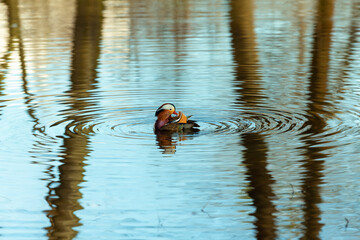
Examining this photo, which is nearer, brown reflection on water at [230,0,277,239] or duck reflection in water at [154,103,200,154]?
brown reflection on water at [230,0,277,239]

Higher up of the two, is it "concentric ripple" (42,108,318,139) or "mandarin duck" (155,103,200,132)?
"mandarin duck" (155,103,200,132)

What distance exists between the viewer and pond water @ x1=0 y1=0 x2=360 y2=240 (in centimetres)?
647

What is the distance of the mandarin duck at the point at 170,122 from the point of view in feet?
32.8

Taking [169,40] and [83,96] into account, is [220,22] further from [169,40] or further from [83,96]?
[83,96]

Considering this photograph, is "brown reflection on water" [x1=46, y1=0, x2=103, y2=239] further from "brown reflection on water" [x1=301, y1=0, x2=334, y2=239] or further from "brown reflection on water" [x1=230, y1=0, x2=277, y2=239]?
"brown reflection on water" [x1=301, y1=0, x2=334, y2=239]

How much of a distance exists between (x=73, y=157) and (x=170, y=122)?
1.86m

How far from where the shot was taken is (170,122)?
33.0 feet

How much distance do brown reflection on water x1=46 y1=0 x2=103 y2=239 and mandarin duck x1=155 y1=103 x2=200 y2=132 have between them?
3.61 feet

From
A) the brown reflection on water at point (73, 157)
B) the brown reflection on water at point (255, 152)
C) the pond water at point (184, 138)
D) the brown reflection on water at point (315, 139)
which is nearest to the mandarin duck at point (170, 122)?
the pond water at point (184, 138)

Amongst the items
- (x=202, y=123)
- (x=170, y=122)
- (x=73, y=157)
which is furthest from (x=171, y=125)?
(x=73, y=157)

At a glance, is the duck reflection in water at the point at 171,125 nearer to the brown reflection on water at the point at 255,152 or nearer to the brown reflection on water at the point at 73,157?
the brown reflection on water at the point at 255,152

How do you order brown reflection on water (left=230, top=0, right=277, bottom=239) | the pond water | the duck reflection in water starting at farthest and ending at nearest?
the duck reflection in water → the pond water → brown reflection on water (left=230, top=0, right=277, bottom=239)

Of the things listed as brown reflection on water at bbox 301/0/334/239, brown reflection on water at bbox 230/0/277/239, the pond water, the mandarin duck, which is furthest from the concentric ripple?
brown reflection on water at bbox 230/0/277/239

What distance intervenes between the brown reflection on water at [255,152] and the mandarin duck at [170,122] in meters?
0.85
